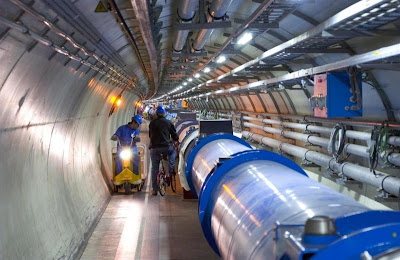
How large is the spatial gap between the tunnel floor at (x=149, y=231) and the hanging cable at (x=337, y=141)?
2.57 metres

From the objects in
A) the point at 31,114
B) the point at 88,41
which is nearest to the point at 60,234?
the point at 31,114

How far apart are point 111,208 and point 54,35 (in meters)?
5.13

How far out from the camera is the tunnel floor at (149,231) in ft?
22.2

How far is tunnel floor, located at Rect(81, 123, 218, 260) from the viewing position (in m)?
6.76

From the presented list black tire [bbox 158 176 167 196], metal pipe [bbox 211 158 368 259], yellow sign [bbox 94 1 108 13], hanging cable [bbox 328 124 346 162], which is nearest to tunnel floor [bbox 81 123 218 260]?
black tire [bbox 158 176 167 196]

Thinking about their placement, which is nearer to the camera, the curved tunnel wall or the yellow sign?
the curved tunnel wall

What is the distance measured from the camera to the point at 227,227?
3.45m

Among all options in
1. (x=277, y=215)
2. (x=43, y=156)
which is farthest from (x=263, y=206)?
(x=43, y=156)

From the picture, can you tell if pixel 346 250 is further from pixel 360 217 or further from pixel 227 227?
pixel 227 227

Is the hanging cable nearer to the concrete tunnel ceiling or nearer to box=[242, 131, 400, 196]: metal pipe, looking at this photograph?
box=[242, 131, 400, 196]: metal pipe

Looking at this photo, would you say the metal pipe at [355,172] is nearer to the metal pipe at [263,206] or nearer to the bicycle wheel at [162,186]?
the bicycle wheel at [162,186]

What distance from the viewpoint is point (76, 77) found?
699cm

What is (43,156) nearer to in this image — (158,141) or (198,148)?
(198,148)

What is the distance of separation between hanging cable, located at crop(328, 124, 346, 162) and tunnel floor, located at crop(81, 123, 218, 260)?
257 cm
